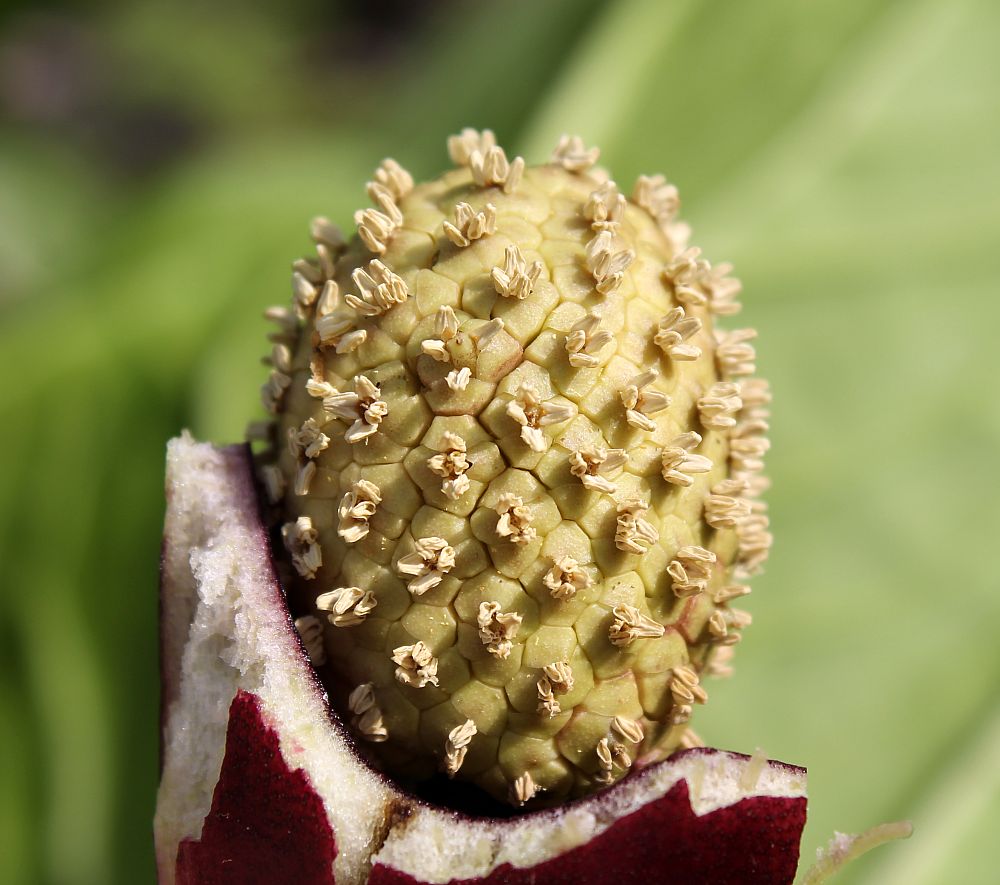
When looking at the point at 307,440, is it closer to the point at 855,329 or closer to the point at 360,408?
the point at 360,408

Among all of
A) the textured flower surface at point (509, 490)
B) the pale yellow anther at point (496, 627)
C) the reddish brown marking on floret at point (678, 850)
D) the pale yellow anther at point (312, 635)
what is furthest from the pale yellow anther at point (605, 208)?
the reddish brown marking on floret at point (678, 850)

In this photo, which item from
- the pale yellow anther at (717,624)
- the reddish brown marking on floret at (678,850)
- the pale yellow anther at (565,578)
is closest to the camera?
the reddish brown marking on floret at (678,850)

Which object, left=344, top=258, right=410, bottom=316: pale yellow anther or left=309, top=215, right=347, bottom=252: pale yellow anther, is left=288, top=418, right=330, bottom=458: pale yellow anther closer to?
left=344, top=258, right=410, bottom=316: pale yellow anther

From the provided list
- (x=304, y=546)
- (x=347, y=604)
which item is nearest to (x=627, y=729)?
(x=347, y=604)

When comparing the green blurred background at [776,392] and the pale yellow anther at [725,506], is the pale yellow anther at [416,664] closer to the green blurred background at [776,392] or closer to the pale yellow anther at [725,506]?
the pale yellow anther at [725,506]

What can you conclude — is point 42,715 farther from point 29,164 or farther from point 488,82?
point 29,164
